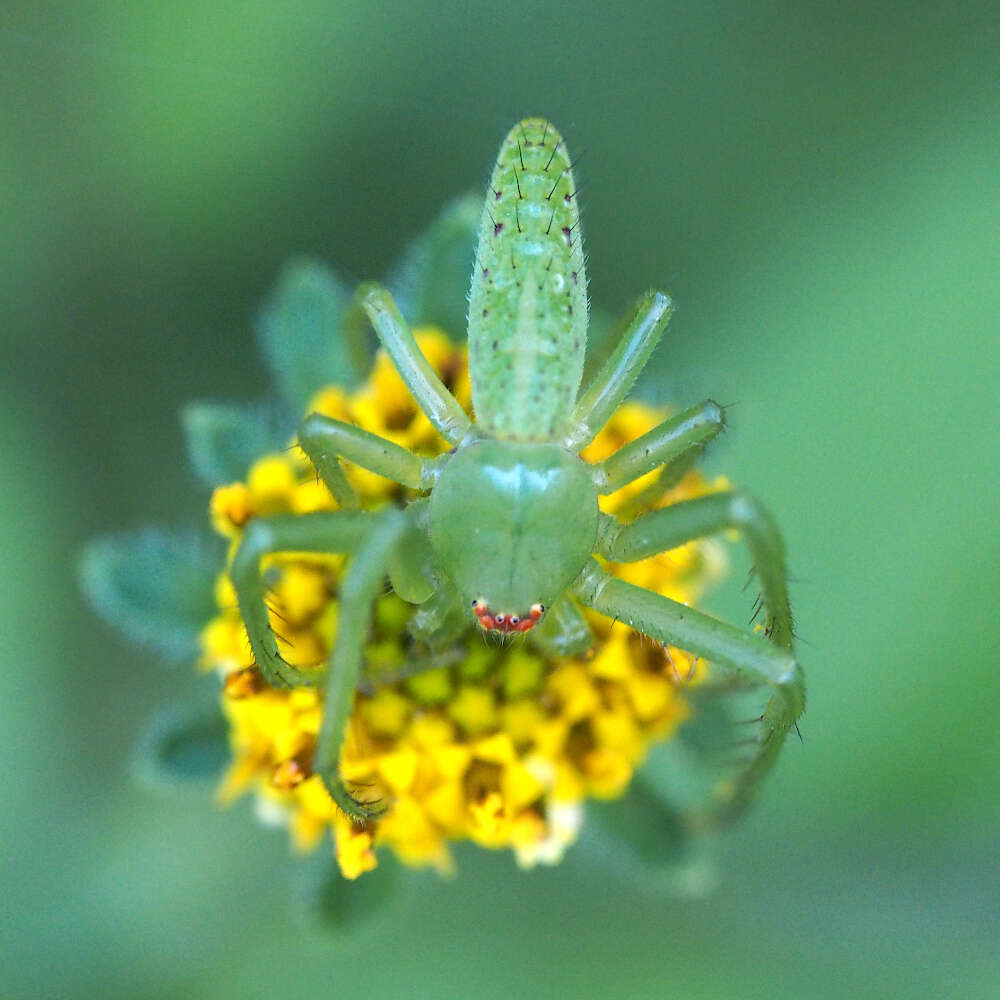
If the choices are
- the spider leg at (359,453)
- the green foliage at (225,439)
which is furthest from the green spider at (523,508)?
the green foliage at (225,439)

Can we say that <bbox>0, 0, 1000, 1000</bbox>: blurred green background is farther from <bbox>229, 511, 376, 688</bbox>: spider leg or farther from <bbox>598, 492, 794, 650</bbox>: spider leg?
<bbox>229, 511, 376, 688</bbox>: spider leg

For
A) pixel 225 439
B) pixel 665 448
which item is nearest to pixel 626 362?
pixel 665 448

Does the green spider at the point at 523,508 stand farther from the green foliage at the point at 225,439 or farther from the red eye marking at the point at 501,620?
the green foliage at the point at 225,439

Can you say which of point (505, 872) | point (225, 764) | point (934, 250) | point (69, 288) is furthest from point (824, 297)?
point (69, 288)

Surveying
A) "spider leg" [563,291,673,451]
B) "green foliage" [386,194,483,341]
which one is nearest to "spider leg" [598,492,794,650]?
"spider leg" [563,291,673,451]

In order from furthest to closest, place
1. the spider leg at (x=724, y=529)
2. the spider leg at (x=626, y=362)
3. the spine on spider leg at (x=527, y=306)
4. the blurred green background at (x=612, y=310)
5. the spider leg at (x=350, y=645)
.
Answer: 1. the blurred green background at (x=612, y=310)
2. the spider leg at (x=626, y=362)
3. the spine on spider leg at (x=527, y=306)
4. the spider leg at (x=724, y=529)
5. the spider leg at (x=350, y=645)

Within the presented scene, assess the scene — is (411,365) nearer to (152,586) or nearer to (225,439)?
(225,439)

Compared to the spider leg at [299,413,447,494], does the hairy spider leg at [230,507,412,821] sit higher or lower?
lower

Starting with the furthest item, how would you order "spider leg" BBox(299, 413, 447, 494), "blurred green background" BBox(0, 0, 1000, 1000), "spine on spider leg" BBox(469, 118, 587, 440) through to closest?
"blurred green background" BBox(0, 0, 1000, 1000), "spine on spider leg" BBox(469, 118, 587, 440), "spider leg" BBox(299, 413, 447, 494)
